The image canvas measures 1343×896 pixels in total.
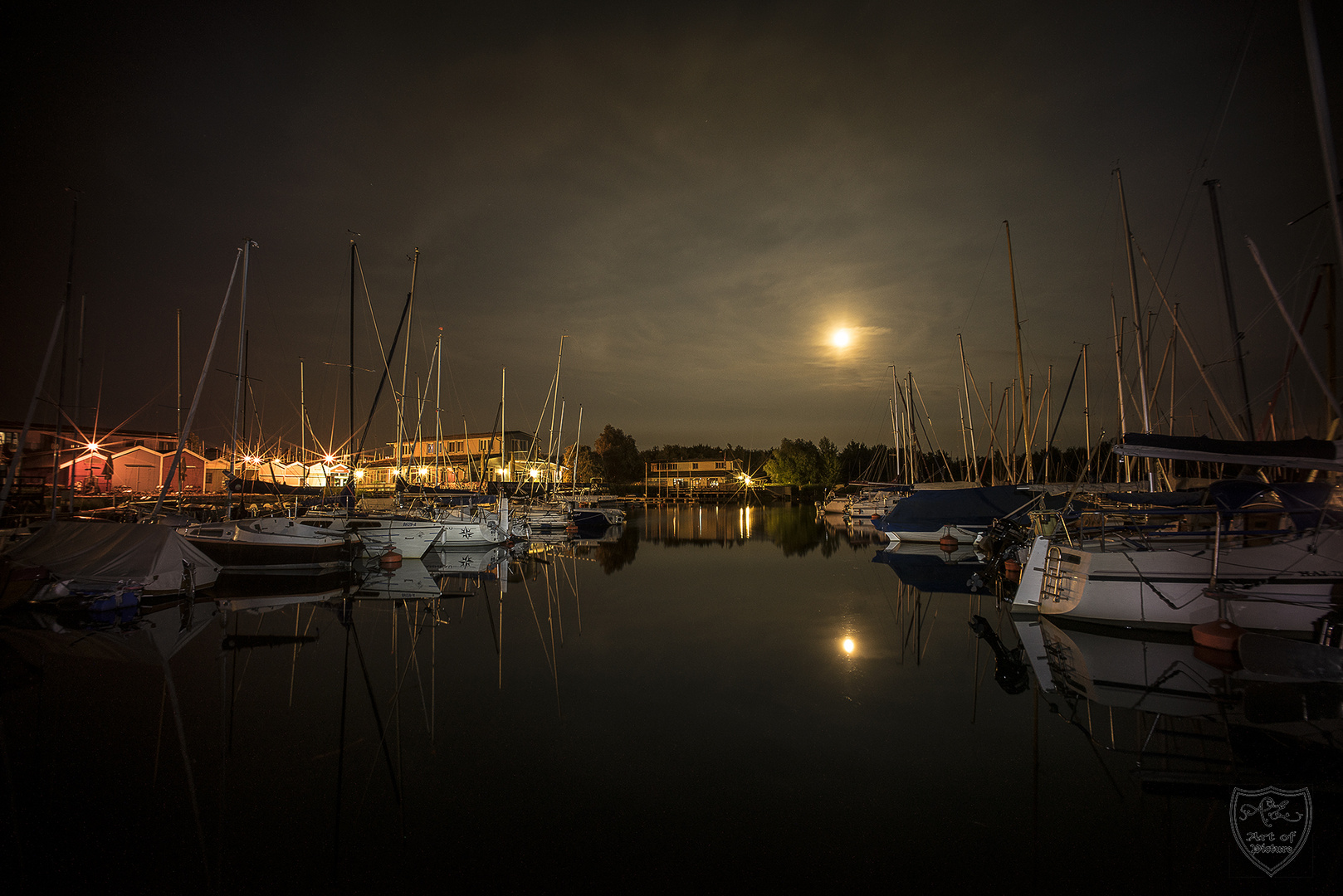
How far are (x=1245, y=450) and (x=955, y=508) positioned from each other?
19.8 metres

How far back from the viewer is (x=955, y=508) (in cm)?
2867

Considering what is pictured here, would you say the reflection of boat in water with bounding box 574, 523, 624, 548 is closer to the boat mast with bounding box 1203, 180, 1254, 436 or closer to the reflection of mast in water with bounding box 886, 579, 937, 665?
the reflection of mast in water with bounding box 886, 579, 937, 665

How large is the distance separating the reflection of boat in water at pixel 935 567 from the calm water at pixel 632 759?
5889 mm

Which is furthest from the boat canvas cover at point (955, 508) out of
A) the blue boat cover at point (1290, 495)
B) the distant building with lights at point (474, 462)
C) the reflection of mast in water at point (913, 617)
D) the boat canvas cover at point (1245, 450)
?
the distant building with lights at point (474, 462)

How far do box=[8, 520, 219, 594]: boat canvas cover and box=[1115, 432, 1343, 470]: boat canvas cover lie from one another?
853 inches

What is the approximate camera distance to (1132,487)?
69.3 ft

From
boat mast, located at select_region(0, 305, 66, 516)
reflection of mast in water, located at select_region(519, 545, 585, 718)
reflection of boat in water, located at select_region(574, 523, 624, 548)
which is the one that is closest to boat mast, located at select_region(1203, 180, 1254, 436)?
reflection of mast in water, located at select_region(519, 545, 585, 718)

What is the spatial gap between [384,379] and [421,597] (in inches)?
652

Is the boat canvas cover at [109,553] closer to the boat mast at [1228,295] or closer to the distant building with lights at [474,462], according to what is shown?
the boat mast at [1228,295]

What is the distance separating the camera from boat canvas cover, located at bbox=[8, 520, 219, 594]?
554 inches

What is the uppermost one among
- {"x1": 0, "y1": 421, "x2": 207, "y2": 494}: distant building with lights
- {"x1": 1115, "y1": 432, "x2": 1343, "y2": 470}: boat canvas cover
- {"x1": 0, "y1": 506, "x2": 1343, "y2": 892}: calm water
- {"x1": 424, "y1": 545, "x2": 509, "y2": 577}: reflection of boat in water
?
{"x1": 0, "y1": 421, "x2": 207, "y2": 494}: distant building with lights

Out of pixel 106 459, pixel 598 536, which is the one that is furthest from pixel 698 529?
pixel 106 459

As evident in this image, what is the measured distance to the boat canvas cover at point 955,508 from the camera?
90.1 ft

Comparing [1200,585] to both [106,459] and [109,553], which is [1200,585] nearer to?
[109,553]
